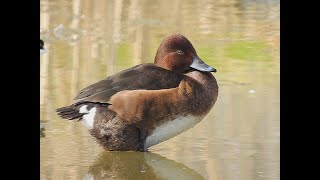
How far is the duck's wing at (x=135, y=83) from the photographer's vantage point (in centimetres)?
564

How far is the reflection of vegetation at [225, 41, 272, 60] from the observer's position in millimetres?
8172

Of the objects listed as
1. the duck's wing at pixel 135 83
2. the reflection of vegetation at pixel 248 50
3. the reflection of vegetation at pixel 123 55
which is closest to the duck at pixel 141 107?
the duck's wing at pixel 135 83

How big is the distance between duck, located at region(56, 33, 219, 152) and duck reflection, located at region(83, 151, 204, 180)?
49mm

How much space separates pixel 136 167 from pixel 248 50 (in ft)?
10.3

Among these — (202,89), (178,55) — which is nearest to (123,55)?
(178,55)

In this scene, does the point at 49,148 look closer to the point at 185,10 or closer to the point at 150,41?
the point at 150,41

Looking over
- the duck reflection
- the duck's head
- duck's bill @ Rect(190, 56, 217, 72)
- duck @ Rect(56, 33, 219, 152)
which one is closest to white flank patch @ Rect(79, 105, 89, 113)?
duck @ Rect(56, 33, 219, 152)

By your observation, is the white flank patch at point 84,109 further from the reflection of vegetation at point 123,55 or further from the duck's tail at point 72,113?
the reflection of vegetation at point 123,55

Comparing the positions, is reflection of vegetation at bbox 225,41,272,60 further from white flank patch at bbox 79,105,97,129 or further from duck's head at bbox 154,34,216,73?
white flank patch at bbox 79,105,97,129

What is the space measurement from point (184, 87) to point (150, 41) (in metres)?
3.21

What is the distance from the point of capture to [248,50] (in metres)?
8.49

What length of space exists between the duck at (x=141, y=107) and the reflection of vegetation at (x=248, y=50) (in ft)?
8.00
